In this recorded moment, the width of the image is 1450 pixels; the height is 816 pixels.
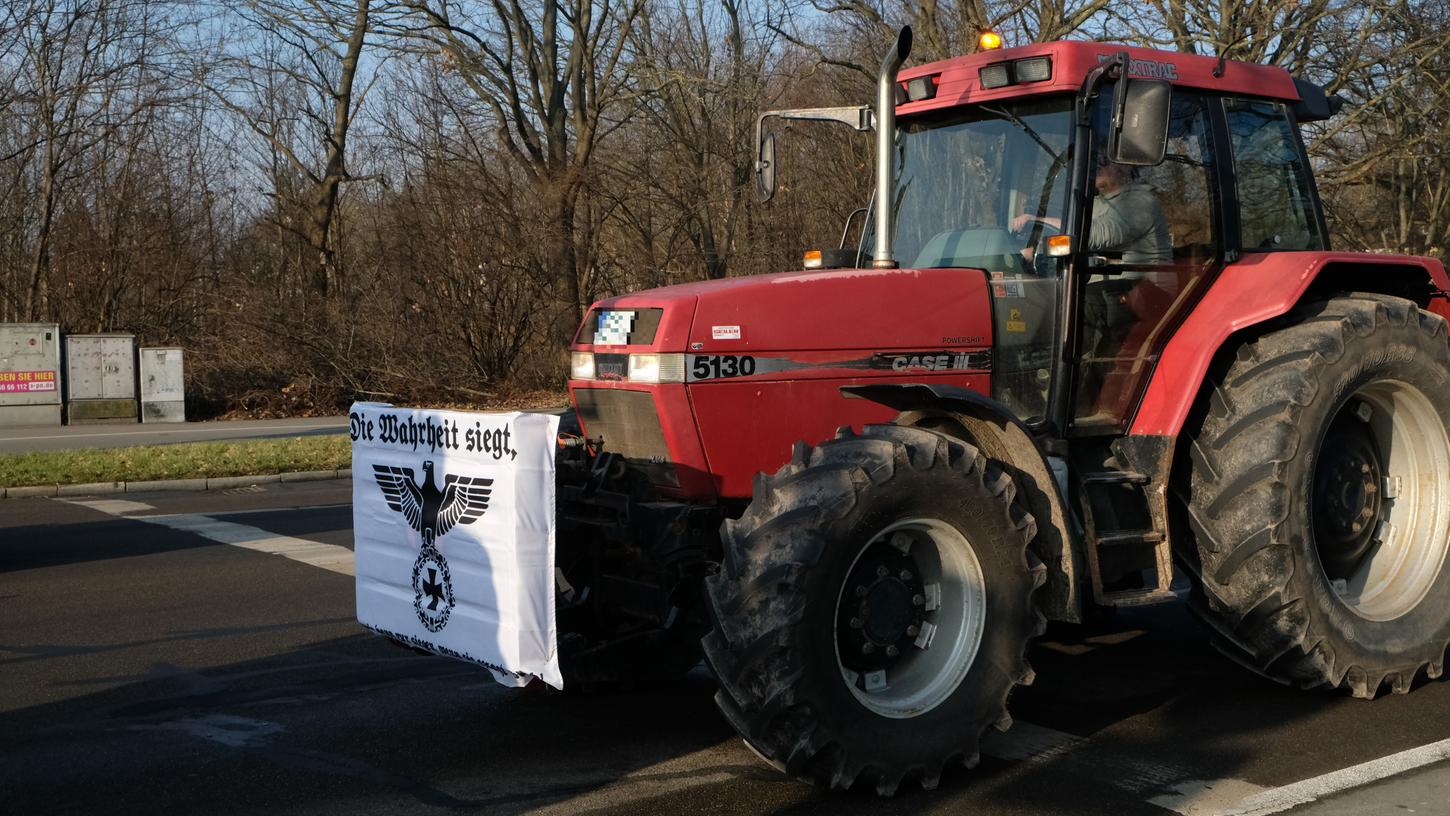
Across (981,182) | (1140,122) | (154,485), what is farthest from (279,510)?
(1140,122)

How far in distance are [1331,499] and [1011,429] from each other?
2116 mm

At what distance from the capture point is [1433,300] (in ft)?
22.5

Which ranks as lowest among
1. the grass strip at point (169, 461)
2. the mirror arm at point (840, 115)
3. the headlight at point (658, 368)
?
the grass strip at point (169, 461)

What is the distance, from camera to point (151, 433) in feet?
67.5

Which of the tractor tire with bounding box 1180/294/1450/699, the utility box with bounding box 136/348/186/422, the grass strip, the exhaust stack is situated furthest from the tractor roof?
the utility box with bounding box 136/348/186/422

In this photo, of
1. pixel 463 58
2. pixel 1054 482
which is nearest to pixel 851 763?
pixel 1054 482

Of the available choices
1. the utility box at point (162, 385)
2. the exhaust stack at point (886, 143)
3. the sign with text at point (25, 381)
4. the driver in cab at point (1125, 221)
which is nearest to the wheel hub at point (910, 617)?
the exhaust stack at point (886, 143)

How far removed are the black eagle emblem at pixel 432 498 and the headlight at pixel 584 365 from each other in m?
0.80

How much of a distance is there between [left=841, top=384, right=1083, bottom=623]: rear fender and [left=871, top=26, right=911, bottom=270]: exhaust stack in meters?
0.77

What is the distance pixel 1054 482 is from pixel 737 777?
5.29 ft

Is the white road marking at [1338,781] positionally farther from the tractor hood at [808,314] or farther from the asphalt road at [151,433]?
the asphalt road at [151,433]

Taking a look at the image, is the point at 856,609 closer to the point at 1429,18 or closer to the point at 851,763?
the point at 851,763

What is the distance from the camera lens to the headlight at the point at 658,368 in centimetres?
510

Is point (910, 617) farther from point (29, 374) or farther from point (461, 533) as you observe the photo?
point (29, 374)
